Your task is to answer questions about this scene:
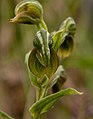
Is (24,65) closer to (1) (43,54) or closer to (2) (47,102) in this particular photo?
(2) (47,102)

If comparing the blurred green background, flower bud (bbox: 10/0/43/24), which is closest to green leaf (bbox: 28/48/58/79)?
flower bud (bbox: 10/0/43/24)

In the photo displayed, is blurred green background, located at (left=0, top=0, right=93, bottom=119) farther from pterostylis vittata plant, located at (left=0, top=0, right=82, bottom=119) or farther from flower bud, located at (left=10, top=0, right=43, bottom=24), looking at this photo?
flower bud, located at (left=10, top=0, right=43, bottom=24)

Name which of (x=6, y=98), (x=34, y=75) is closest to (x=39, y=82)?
(x=34, y=75)

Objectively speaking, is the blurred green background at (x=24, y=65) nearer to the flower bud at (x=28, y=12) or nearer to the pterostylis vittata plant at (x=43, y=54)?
the pterostylis vittata plant at (x=43, y=54)

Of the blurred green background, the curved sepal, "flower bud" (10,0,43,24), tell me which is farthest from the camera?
the blurred green background

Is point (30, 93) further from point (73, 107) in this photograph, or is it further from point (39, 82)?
point (39, 82)

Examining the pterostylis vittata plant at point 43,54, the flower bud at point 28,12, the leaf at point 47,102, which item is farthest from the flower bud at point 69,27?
the leaf at point 47,102
